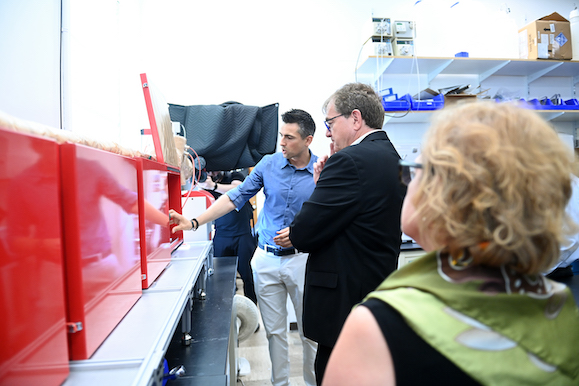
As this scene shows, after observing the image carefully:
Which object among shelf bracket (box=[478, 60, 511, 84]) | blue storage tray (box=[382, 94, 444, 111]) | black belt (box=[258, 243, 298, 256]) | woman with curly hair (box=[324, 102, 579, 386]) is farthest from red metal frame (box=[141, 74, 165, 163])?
shelf bracket (box=[478, 60, 511, 84])

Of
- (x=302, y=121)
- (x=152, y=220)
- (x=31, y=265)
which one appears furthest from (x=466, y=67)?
(x=31, y=265)

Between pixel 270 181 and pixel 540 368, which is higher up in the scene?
pixel 270 181

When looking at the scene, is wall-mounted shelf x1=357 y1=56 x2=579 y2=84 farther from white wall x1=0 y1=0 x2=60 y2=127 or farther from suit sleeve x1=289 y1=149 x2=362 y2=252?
white wall x1=0 y1=0 x2=60 y2=127

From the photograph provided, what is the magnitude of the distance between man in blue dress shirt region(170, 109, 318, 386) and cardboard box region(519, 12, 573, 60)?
97.2 inches

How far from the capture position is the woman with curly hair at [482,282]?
458mm

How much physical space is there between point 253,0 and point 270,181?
2.07 meters

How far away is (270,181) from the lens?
7.41 ft

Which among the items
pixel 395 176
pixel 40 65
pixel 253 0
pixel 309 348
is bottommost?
pixel 309 348

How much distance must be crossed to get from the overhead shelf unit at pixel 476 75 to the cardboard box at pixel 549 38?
70 mm

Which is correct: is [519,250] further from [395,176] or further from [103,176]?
[395,176]

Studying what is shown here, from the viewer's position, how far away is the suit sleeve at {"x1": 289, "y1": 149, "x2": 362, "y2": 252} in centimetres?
134

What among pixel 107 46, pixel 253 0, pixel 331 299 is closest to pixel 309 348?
pixel 331 299

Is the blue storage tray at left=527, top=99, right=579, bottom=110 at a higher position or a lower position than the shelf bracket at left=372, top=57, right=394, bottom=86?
lower

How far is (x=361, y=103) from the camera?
1.57m
